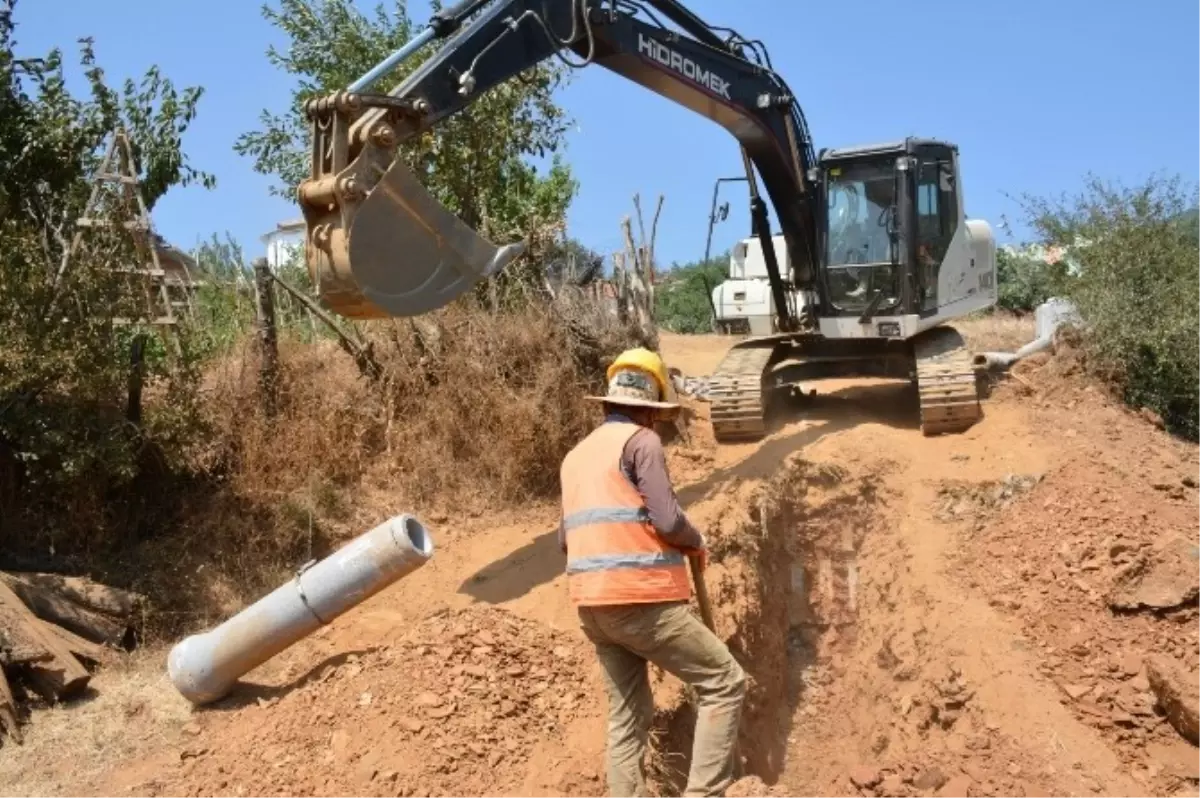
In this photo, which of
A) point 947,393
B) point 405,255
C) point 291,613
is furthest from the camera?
point 947,393

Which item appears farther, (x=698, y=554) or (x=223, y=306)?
(x=223, y=306)

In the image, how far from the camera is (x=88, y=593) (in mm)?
7039

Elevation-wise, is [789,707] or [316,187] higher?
[316,187]

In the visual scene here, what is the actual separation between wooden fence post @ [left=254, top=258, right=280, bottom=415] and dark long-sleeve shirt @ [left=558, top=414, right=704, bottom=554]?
468 cm

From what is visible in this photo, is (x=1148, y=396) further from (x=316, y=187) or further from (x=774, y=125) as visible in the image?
(x=316, y=187)

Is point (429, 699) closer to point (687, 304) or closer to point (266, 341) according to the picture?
point (266, 341)

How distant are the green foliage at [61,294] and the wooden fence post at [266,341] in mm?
620

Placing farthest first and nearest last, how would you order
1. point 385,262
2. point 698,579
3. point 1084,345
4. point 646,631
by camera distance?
1. point 1084,345
2. point 385,262
3. point 698,579
4. point 646,631

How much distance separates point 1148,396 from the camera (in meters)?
12.2

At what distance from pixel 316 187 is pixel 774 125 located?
5.27 metres

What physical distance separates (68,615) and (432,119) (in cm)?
370

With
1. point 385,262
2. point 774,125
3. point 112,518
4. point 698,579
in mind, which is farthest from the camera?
point 774,125

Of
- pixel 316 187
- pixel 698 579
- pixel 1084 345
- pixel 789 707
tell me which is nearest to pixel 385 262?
pixel 316 187

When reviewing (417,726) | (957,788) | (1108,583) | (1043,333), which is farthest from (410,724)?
(1043,333)
